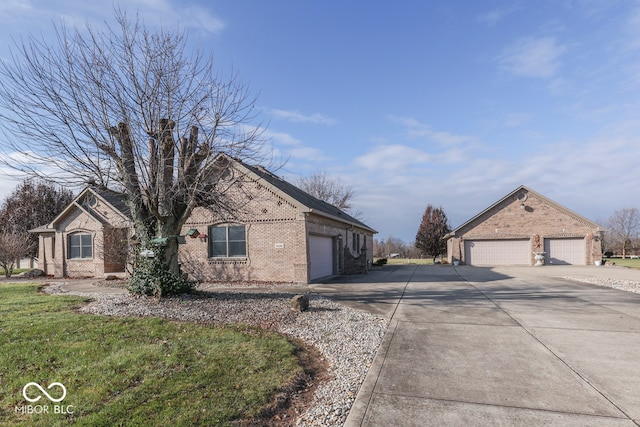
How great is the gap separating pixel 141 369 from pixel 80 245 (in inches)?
786

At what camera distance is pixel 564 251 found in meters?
28.6

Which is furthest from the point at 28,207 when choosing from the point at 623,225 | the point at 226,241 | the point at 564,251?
the point at 623,225

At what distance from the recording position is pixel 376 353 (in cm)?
595

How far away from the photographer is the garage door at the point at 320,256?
56.9ft

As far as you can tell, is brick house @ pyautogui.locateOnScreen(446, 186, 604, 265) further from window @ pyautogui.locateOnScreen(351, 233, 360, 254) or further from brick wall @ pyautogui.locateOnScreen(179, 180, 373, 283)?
brick wall @ pyautogui.locateOnScreen(179, 180, 373, 283)

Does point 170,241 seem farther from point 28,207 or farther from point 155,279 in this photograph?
point 28,207

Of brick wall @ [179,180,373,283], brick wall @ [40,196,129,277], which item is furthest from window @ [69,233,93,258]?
brick wall @ [179,180,373,283]

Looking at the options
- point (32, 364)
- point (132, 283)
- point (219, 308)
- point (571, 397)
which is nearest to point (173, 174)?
point (132, 283)

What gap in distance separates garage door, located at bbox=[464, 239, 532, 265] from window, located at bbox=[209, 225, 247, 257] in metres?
20.6

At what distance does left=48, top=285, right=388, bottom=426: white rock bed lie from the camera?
4336mm

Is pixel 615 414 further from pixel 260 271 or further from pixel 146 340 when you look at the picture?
pixel 260 271

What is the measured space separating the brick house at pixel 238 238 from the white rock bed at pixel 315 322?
466 centimetres

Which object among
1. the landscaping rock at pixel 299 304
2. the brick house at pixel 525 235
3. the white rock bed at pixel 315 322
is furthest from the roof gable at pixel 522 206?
the landscaping rock at pixel 299 304

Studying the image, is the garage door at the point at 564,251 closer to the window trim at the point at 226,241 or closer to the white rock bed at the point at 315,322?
the window trim at the point at 226,241
